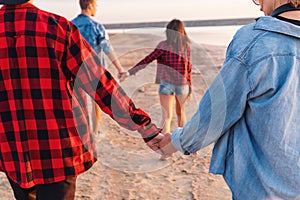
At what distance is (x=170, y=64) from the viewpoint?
203 inches

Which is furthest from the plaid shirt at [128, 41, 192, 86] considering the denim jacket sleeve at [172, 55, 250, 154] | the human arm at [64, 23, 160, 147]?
the denim jacket sleeve at [172, 55, 250, 154]

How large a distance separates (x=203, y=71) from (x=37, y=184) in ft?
27.8

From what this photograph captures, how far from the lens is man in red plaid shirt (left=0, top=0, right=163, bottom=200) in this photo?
1986 millimetres

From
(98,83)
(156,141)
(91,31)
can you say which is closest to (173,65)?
(91,31)

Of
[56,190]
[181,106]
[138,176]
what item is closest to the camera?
[56,190]

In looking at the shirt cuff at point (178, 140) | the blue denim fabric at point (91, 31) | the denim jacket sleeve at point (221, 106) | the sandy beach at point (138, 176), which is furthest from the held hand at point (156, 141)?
the blue denim fabric at point (91, 31)

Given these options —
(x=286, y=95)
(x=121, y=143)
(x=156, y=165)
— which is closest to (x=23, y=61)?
(x=286, y=95)

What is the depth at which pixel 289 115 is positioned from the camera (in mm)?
1525

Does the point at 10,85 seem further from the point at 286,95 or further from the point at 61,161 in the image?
the point at 286,95

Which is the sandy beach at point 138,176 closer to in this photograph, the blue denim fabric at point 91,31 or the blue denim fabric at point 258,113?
the blue denim fabric at point 91,31

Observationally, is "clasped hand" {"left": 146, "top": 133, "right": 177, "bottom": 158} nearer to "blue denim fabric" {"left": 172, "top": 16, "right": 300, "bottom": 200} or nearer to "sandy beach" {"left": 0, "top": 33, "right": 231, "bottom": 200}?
"blue denim fabric" {"left": 172, "top": 16, "right": 300, "bottom": 200}

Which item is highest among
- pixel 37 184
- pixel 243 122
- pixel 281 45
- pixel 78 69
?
pixel 281 45

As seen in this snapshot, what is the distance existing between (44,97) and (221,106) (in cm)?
89

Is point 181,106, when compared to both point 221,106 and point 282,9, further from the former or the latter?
point 282,9
